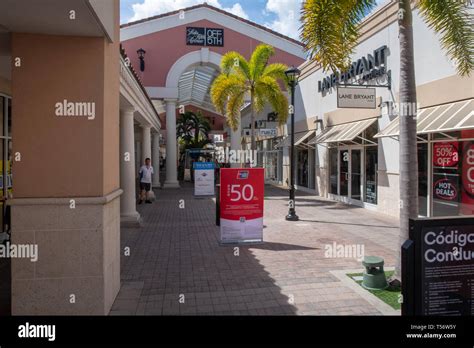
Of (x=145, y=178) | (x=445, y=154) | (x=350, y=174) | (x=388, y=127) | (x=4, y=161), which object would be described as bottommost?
(x=145, y=178)

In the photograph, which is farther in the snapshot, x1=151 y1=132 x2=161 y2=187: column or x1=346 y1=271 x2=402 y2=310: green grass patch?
x1=151 y1=132 x2=161 y2=187: column

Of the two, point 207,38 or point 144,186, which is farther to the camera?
point 207,38

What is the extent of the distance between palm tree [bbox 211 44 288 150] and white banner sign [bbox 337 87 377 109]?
258 inches

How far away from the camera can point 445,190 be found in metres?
9.10

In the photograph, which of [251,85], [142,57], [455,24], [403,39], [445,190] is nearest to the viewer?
[403,39]

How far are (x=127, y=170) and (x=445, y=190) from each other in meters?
8.31

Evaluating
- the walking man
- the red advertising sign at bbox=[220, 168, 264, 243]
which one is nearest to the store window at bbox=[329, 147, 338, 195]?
the walking man

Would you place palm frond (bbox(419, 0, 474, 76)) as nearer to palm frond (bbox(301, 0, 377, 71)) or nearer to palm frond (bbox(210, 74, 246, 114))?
palm frond (bbox(301, 0, 377, 71))

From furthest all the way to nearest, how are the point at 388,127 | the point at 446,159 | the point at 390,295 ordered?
the point at 388,127 → the point at 446,159 → the point at 390,295

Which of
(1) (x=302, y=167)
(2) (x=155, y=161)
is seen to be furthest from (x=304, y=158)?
(2) (x=155, y=161)

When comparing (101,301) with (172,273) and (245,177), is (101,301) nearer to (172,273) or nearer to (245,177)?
(172,273)

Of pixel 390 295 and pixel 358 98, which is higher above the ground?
pixel 358 98

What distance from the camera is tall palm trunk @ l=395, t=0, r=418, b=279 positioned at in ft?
17.0

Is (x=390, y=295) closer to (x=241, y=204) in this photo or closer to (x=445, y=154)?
(x=241, y=204)
